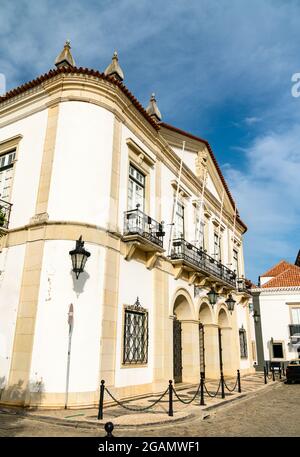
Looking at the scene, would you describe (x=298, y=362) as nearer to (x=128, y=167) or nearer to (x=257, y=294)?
(x=257, y=294)

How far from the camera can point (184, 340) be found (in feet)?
51.3

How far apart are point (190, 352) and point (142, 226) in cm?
628

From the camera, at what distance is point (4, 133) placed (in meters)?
13.2

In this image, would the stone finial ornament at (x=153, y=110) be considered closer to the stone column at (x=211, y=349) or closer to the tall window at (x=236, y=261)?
the stone column at (x=211, y=349)

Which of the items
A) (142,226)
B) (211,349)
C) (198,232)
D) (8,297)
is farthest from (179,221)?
(8,297)

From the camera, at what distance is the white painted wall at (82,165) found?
1057 centimetres

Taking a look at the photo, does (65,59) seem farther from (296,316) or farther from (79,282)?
(296,316)

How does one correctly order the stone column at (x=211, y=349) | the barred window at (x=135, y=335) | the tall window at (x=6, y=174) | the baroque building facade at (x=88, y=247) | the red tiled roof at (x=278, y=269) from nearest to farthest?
the baroque building facade at (x=88, y=247), the barred window at (x=135, y=335), the tall window at (x=6, y=174), the stone column at (x=211, y=349), the red tiled roof at (x=278, y=269)

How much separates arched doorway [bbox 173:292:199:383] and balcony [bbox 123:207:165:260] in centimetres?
332

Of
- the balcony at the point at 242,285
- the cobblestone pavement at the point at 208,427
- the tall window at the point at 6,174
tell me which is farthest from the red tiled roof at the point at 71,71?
the balcony at the point at 242,285

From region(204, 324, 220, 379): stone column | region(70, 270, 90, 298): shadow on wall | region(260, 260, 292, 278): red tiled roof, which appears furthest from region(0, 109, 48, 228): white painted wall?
region(260, 260, 292, 278): red tiled roof

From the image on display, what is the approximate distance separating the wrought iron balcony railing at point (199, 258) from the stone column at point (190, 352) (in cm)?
250

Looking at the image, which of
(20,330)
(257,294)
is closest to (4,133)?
(20,330)

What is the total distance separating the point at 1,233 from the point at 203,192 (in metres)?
10.5
